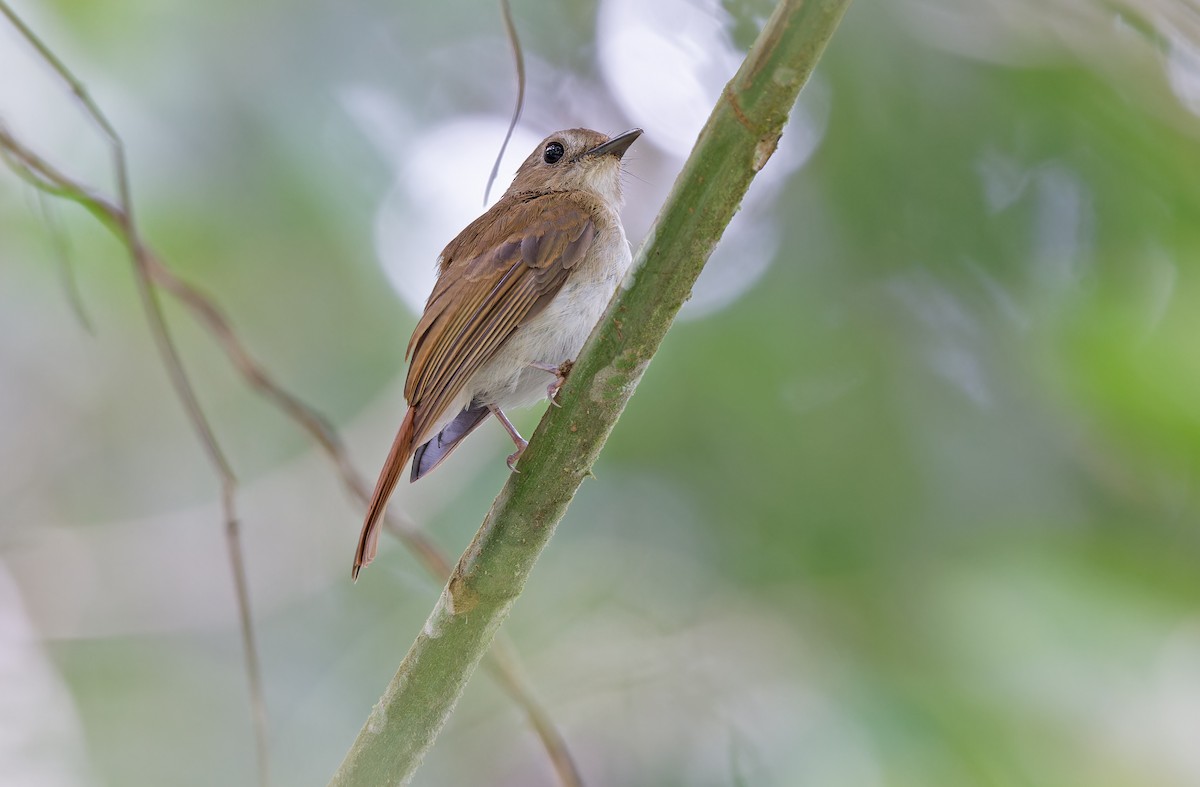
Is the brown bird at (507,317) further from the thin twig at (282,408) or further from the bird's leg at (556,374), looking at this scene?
the thin twig at (282,408)

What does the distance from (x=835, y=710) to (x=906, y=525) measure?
144 cm

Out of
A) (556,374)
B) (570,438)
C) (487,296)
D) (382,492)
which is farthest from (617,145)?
(570,438)

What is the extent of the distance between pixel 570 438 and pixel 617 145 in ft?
6.87

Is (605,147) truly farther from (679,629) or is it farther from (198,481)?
(198,481)

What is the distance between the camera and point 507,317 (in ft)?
10.5

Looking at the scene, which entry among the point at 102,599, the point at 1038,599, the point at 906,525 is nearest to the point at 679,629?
the point at 906,525

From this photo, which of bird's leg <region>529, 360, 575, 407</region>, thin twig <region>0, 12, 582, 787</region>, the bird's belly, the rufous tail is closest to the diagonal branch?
bird's leg <region>529, 360, 575, 407</region>

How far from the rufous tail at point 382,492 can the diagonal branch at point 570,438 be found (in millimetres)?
497

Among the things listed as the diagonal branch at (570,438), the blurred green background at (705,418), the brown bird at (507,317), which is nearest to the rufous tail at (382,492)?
the brown bird at (507,317)

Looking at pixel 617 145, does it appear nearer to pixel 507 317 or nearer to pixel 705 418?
pixel 507 317

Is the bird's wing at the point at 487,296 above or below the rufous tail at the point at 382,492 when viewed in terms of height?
above

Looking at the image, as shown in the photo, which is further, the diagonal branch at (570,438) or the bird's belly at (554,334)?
the bird's belly at (554,334)

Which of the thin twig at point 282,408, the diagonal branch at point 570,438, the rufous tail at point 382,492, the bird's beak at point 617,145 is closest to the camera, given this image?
the diagonal branch at point 570,438

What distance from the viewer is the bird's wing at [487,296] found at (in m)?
3.09
